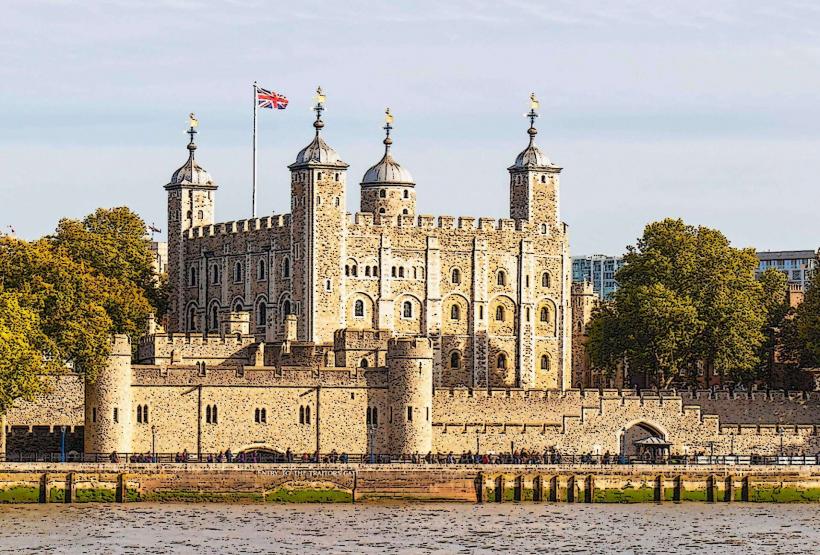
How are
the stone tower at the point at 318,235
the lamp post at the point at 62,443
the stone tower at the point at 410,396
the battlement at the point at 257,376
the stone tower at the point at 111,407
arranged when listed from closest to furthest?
the lamp post at the point at 62,443 < the stone tower at the point at 111,407 < the battlement at the point at 257,376 < the stone tower at the point at 410,396 < the stone tower at the point at 318,235

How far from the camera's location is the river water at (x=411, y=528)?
83562 millimetres

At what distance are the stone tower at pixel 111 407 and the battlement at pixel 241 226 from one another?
2892 centimetres

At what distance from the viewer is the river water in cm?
8356

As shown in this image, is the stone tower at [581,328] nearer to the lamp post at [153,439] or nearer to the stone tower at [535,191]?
the stone tower at [535,191]

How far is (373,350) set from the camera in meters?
112

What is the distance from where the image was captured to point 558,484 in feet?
321

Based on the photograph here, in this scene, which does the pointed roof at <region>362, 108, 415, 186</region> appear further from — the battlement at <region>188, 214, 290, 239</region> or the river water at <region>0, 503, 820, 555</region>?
the river water at <region>0, 503, 820, 555</region>

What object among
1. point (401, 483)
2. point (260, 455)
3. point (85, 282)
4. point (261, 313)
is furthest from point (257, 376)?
point (261, 313)

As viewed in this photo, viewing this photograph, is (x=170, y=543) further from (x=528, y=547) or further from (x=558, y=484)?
(x=558, y=484)

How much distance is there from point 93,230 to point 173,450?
30.2 metres

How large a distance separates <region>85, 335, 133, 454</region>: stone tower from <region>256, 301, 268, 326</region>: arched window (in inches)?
1130

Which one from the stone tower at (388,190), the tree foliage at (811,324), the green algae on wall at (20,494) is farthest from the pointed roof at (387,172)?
the green algae on wall at (20,494)

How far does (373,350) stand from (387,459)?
13.3 metres

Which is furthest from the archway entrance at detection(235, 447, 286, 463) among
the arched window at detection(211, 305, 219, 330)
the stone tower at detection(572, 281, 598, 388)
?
the stone tower at detection(572, 281, 598, 388)
